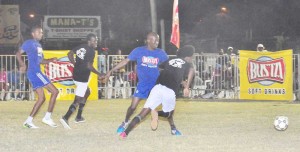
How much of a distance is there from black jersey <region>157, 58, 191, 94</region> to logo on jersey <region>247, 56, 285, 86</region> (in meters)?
11.5

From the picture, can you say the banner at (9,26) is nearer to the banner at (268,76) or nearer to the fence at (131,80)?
the fence at (131,80)

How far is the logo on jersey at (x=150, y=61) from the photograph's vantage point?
36.8 ft

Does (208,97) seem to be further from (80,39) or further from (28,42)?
(80,39)

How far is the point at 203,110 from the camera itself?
17109 mm

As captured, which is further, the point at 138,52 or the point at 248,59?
the point at 248,59

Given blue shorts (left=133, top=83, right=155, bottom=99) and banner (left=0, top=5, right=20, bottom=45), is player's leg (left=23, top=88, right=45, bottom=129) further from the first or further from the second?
banner (left=0, top=5, right=20, bottom=45)

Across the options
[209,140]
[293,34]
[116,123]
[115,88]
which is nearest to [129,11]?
[293,34]

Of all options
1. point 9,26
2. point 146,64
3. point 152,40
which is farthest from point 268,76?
point 9,26

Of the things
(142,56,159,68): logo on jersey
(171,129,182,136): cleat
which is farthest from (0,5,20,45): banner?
(171,129,182,136): cleat

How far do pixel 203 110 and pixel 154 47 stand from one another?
248 inches

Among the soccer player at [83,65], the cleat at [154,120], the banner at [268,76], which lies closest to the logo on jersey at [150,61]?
the cleat at [154,120]

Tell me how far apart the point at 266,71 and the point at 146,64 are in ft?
36.5

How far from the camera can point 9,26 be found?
3362 centimetres

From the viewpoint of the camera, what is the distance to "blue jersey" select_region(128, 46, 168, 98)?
11195mm
